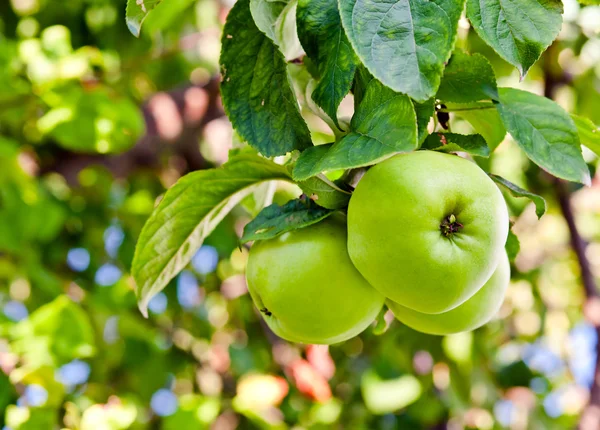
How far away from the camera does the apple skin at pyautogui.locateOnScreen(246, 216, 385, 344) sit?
540mm

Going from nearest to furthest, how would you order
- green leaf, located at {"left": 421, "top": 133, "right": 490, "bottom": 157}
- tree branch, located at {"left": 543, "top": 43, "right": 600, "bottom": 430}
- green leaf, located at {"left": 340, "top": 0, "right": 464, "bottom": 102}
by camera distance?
green leaf, located at {"left": 340, "top": 0, "right": 464, "bottom": 102}, green leaf, located at {"left": 421, "top": 133, "right": 490, "bottom": 157}, tree branch, located at {"left": 543, "top": 43, "right": 600, "bottom": 430}

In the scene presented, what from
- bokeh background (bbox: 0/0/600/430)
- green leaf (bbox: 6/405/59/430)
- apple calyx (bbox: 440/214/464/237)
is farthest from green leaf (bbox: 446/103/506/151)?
green leaf (bbox: 6/405/59/430)

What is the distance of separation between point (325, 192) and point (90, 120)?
910 millimetres

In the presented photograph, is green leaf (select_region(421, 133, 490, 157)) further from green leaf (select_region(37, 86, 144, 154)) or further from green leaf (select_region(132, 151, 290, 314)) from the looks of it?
green leaf (select_region(37, 86, 144, 154))

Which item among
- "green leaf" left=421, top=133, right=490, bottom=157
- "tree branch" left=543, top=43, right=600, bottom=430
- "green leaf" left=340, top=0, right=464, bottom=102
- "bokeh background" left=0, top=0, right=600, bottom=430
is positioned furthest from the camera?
"tree branch" left=543, top=43, right=600, bottom=430

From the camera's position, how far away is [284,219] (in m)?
0.56

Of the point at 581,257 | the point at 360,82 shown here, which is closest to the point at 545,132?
the point at 360,82

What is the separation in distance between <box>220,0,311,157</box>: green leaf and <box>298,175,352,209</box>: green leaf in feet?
0.10

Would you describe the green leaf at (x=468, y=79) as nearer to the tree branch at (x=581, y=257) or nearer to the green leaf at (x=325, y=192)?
the green leaf at (x=325, y=192)

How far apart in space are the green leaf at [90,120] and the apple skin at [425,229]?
0.93 meters

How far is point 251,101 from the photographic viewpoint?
556 mm

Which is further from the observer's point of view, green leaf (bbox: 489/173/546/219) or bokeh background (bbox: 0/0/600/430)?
bokeh background (bbox: 0/0/600/430)

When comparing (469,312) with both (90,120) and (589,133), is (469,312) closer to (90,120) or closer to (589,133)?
(589,133)

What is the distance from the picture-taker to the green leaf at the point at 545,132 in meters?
0.50
